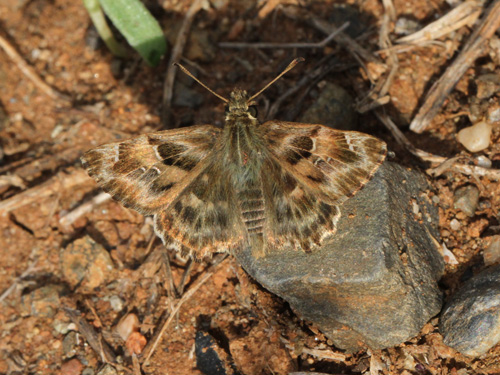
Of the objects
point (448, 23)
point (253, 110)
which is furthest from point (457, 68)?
point (253, 110)

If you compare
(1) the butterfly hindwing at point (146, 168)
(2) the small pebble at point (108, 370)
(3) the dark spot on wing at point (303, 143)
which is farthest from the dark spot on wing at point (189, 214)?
(2) the small pebble at point (108, 370)

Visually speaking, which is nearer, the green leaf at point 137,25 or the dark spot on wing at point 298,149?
the dark spot on wing at point 298,149

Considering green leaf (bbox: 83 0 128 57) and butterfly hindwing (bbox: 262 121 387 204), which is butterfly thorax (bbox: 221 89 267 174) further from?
green leaf (bbox: 83 0 128 57)

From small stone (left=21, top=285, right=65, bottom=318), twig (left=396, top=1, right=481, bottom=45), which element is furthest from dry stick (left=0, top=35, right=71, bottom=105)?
twig (left=396, top=1, right=481, bottom=45)

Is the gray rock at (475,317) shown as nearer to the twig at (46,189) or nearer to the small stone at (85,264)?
the small stone at (85,264)

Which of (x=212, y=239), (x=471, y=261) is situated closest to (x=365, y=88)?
(x=471, y=261)

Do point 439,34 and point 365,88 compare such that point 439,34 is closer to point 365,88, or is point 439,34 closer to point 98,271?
point 365,88

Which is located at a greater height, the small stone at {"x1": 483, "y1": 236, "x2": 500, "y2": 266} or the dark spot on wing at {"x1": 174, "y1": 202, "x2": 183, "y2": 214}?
the small stone at {"x1": 483, "y1": 236, "x2": 500, "y2": 266}
